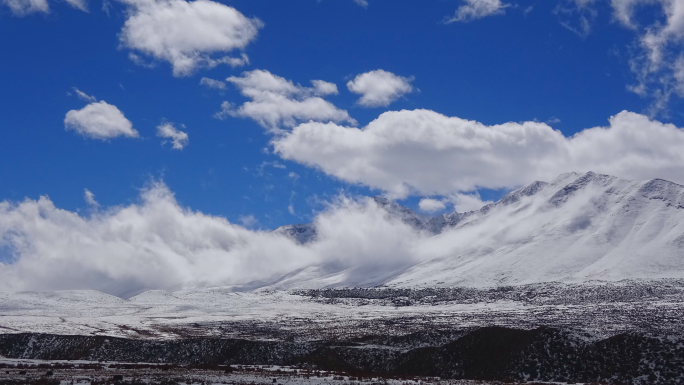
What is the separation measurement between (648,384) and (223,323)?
331ft

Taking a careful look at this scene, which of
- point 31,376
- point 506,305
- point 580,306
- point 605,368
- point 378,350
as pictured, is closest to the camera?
point 31,376

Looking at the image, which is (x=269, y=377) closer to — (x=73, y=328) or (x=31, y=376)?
(x=31, y=376)

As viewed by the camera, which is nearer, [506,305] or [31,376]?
[31,376]

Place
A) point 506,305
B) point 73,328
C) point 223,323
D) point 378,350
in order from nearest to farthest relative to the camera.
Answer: point 378,350 → point 73,328 → point 223,323 → point 506,305

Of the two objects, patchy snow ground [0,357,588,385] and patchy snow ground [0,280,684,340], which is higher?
patchy snow ground [0,280,684,340]

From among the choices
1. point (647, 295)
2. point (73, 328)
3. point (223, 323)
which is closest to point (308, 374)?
point (73, 328)

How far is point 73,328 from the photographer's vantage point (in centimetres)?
11450

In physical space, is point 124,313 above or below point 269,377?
above

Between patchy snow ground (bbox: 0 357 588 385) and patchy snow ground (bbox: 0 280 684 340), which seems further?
patchy snow ground (bbox: 0 280 684 340)

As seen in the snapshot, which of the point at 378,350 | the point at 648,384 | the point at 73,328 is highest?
the point at 73,328

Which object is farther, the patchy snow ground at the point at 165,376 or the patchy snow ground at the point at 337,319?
the patchy snow ground at the point at 337,319

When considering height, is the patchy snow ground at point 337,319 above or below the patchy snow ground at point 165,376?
above

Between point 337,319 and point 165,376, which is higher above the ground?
point 337,319

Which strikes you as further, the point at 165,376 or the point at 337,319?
the point at 337,319
